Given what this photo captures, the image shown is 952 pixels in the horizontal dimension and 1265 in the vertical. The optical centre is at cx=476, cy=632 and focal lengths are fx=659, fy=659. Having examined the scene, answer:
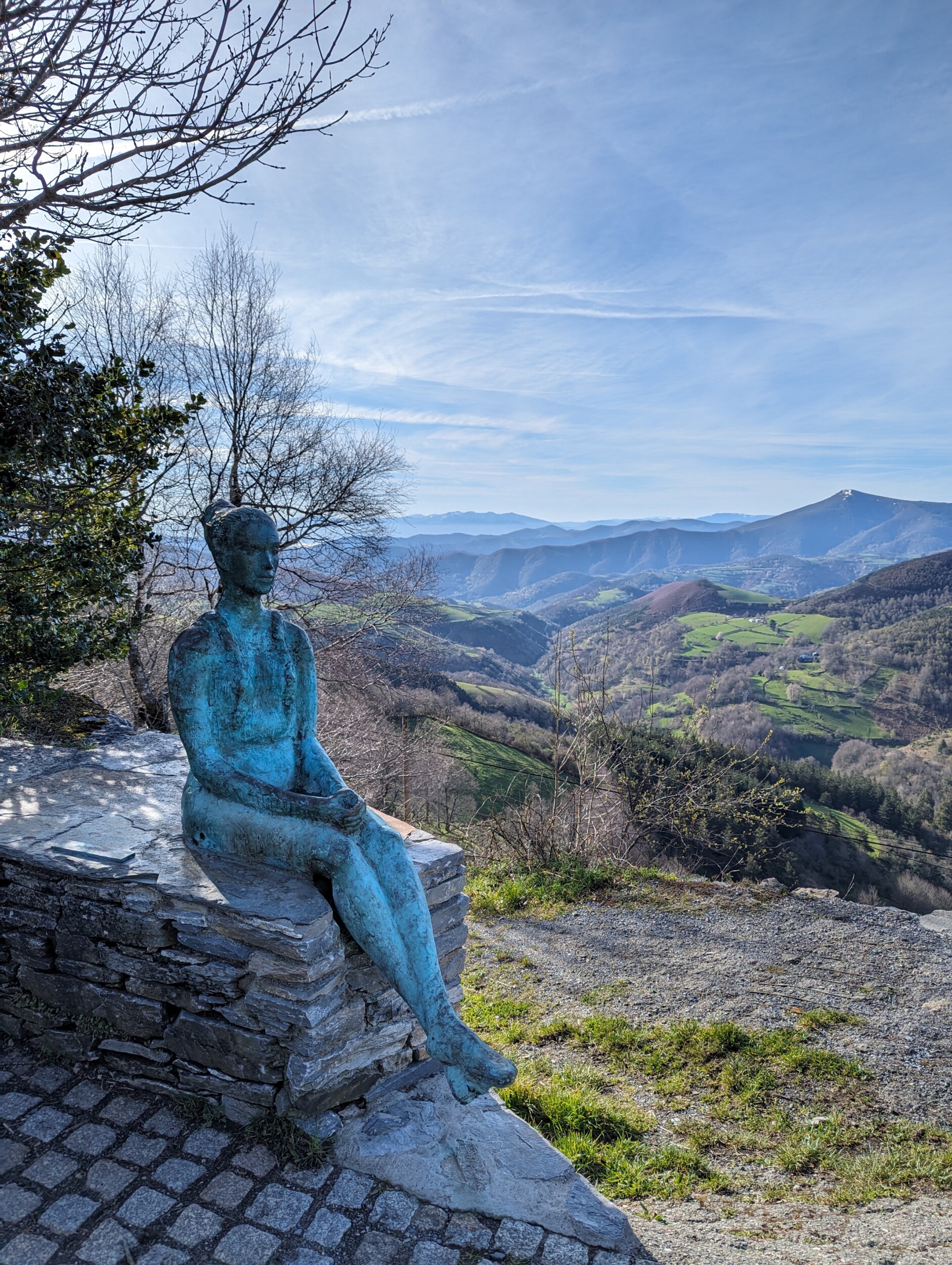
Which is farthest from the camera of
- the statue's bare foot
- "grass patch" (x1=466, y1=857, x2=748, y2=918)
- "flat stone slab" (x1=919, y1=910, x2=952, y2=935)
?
"grass patch" (x1=466, y1=857, x2=748, y2=918)

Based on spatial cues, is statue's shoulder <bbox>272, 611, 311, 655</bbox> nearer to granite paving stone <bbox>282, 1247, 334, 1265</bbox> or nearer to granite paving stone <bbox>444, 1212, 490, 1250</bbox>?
granite paving stone <bbox>282, 1247, 334, 1265</bbox>

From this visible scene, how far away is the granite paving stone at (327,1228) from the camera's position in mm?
2213

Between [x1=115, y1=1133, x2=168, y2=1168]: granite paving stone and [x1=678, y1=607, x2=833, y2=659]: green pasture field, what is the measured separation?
2128 inches

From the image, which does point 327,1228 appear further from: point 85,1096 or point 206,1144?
point 85,1096

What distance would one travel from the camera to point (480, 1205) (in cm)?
241

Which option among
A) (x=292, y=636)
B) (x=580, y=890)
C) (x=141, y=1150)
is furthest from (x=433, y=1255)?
(x=580, y=890)

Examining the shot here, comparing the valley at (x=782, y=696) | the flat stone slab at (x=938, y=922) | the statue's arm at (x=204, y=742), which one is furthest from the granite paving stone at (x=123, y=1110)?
the flat stone slab at (x=938, y=922)

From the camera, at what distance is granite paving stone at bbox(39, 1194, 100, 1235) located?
2.15 m

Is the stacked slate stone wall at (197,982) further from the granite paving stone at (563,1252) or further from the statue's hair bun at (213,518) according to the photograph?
the statue's hair bun at (213,518)

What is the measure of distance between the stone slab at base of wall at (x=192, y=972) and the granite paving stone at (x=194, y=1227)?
39cm

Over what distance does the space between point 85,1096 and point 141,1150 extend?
1.46ft

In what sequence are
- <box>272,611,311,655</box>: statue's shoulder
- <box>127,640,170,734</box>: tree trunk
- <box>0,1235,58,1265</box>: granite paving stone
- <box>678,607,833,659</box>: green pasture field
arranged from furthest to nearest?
<box>678,607,833,659</box>: green pasture field → <box>127,640,170,734</box>: tree trunk → <box>272,611,311,655</box>: statue's shoulder → <box>0,1235,58,1265</box>: granite paving stone

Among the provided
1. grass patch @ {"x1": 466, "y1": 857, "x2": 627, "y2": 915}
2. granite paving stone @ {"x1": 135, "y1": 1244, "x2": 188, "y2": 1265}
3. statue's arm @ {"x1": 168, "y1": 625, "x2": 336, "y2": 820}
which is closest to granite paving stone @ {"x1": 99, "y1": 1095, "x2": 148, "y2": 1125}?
granite paving stone @ {"x1": 135, "y1": 1244, "x2": 188, "y2": 1265}

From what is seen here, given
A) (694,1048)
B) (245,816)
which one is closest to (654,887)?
(694,1048)
